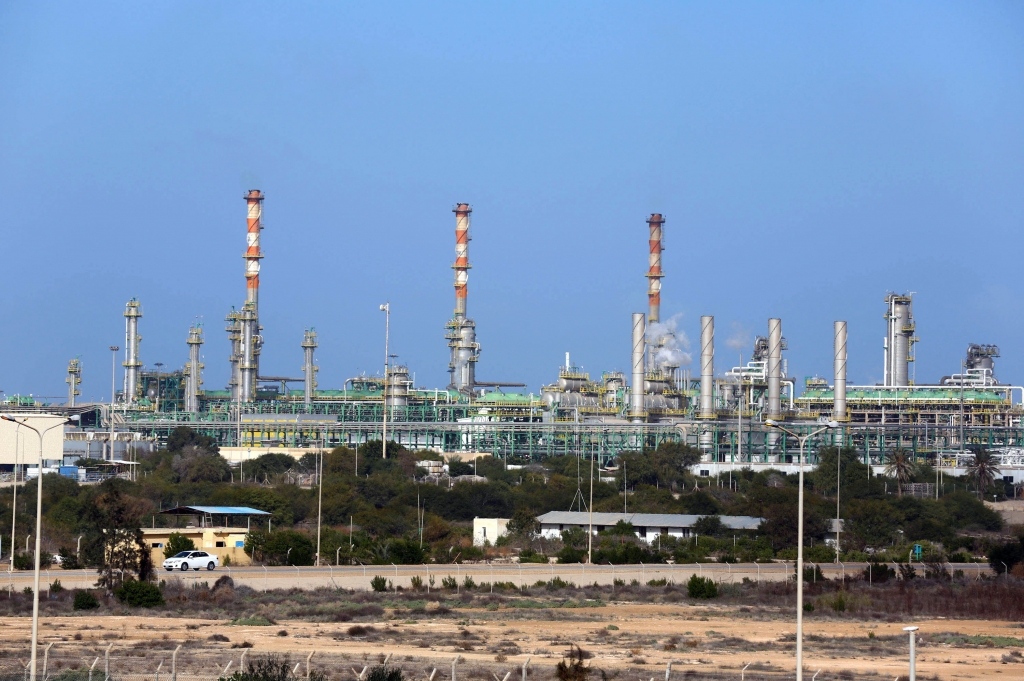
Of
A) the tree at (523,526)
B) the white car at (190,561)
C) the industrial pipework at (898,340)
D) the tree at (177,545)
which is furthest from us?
the industrial pipework at (898,340)

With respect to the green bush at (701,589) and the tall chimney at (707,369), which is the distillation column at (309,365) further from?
the green bush at (701,589)

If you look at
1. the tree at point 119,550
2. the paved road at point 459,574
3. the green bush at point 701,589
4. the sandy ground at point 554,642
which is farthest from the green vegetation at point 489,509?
the green bush at point 701,589

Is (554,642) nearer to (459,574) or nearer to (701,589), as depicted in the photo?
(701,589)

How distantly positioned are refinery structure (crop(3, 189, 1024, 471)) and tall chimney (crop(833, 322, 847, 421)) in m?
0.12

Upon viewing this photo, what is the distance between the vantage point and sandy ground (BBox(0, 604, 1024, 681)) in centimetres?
3050

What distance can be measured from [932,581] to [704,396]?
58.4 m

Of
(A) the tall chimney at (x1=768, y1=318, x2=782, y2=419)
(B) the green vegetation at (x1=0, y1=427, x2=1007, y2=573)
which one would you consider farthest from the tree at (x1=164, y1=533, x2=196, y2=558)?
(A) the tall chimney at (x1=768, y1=318, x2=782, y2=419)

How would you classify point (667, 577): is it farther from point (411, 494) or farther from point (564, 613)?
point (411, 494)

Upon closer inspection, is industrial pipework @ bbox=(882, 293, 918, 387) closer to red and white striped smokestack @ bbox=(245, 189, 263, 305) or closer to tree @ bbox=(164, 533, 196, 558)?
red and white striped smokestack @ bbox=(245, 189, 263, 305)

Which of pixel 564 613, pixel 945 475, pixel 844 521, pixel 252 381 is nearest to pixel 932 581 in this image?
pixel 564 613

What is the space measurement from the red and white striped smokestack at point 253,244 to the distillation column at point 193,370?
567cm

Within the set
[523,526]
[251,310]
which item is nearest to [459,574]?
Result: [523,526]

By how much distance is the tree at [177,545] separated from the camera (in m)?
54.5

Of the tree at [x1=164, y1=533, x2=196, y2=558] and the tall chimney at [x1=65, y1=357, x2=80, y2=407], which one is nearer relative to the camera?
the tree at [x1=164, y1=533, x2=196, y2=558]
